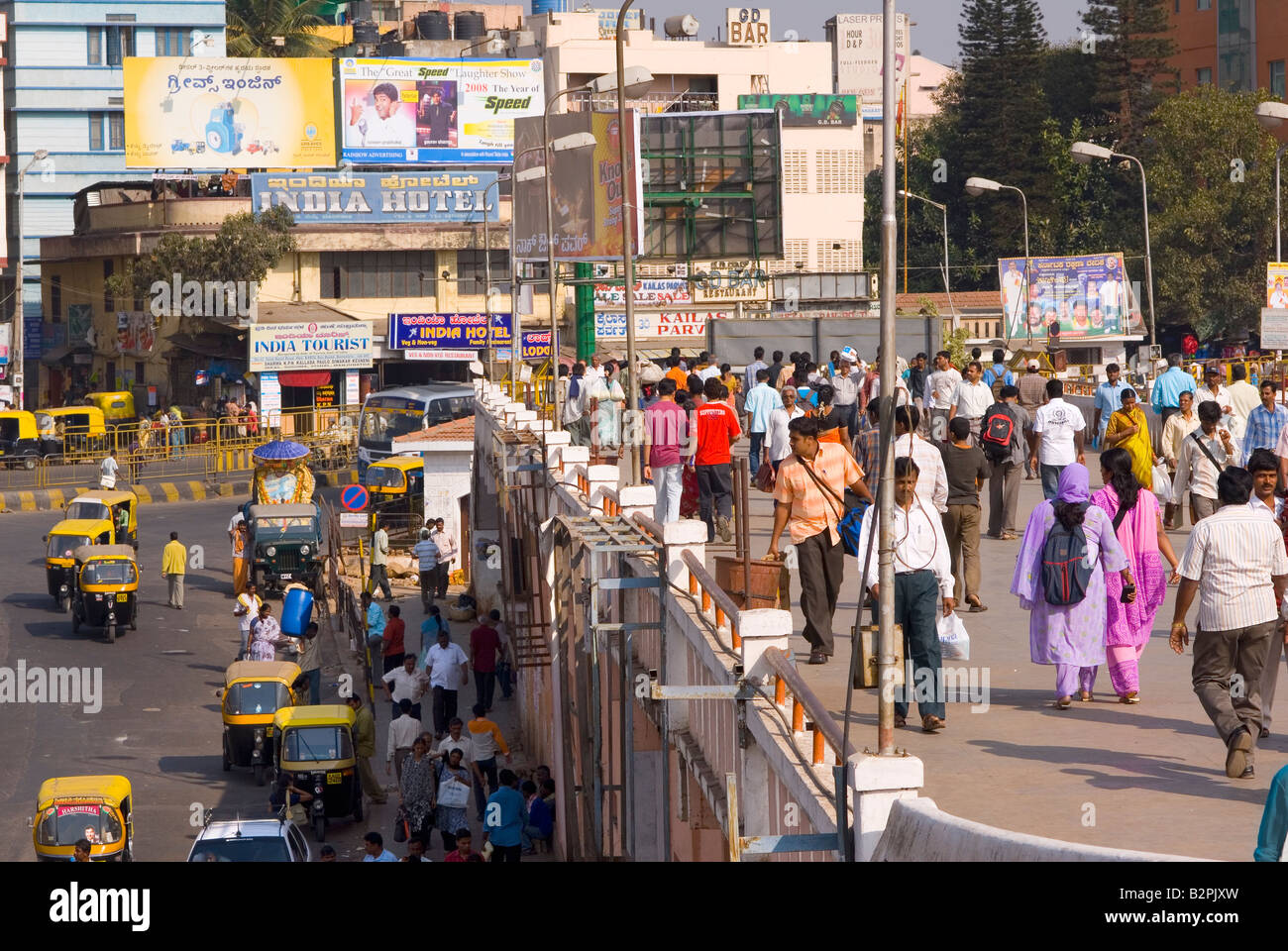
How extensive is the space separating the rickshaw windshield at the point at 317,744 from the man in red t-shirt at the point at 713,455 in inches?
225

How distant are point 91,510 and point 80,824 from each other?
17008mm

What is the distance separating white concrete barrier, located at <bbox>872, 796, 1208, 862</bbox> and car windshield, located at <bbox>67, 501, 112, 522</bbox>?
28877 mm

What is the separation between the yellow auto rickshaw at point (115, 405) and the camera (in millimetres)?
53750

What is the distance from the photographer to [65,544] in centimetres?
3103

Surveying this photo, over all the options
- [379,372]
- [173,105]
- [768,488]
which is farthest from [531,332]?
[768,488]

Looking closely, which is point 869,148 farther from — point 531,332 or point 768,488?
point 768,488

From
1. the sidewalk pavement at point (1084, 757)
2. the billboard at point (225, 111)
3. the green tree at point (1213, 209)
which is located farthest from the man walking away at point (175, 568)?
the green tree at point (1213, 209)

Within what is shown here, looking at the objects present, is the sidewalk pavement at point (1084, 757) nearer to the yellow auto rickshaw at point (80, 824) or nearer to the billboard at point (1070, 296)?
the yellow auto rickshaw at point (80, 824)

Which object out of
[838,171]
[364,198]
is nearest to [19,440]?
[364,198]

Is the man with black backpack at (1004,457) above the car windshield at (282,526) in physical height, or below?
above

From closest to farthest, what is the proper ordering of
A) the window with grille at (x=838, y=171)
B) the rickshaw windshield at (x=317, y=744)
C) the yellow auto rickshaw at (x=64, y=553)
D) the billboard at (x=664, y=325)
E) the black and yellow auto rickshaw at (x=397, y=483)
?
the rickshaw windshield at (x=317, y=744)
the yellow auto rickshaw at (x=64, y=553)
the black and yellow auto rickshaw at (x=397, y=483)
the billboard at (x=664, y=325)
the window with grille at (x=838, y=171)

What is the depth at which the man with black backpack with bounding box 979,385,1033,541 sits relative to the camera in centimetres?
1658

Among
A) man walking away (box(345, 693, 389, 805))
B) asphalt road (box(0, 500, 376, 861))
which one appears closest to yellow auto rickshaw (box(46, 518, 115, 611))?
asphalt road (box(0, 500, 376, 861))
